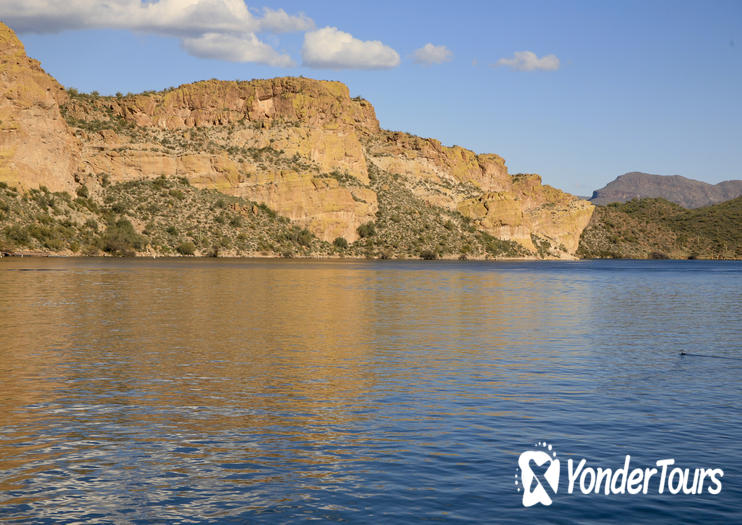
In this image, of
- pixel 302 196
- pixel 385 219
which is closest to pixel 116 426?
pixel 302 196

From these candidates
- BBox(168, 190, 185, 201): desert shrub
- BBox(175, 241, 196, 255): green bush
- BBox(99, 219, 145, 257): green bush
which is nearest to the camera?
BBox(99, 219, 145, 257): green bush

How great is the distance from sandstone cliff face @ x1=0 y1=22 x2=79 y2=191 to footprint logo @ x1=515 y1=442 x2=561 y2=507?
120034 millimetres

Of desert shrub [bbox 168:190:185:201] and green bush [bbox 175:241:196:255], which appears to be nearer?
green bush [bbox 175:241:196:255]

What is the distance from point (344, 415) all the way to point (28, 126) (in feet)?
401

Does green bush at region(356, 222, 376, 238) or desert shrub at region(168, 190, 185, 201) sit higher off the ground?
desert shrub at region(168, 190, 185, 201)

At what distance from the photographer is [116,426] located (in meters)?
15.4

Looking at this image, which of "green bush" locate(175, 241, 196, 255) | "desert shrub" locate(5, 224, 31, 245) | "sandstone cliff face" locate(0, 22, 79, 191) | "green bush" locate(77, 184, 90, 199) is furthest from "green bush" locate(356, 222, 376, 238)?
"desert shrub" locate(5, 224, 31, 245)

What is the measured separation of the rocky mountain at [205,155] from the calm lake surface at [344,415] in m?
95.6

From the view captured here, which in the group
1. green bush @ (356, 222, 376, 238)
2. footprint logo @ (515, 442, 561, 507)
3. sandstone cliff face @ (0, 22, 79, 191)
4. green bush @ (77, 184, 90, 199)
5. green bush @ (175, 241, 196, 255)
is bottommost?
footprint logo @ (515, 442, 561, 507)

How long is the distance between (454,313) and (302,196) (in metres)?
124

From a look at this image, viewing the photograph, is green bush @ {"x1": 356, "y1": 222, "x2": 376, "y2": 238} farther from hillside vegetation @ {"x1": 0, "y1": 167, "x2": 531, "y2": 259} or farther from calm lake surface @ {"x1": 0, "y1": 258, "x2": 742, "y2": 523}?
calm lake surface @ {"x1": 0, "y1": 258, "x2": 742, "y2": 523}

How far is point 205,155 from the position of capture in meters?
160

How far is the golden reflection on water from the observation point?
45.9 feet

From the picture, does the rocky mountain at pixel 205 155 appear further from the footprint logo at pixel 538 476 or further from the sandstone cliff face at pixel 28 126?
the footprint logo at pixel 538 476
